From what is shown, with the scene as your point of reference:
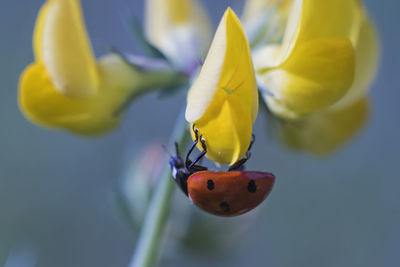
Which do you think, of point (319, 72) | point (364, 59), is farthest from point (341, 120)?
point (319, 72)

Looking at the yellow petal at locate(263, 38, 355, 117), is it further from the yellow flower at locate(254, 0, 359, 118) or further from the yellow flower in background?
the yellow flower in background

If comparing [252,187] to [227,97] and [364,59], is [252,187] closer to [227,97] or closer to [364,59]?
[227,97]

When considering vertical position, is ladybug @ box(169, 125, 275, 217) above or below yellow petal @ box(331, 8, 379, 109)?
below

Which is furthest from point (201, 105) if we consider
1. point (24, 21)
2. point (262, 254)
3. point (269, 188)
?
point (24, 21)

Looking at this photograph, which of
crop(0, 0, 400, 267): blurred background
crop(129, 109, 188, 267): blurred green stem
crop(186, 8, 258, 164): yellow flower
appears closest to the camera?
crop(186, 8, 258, 164): yellow flower

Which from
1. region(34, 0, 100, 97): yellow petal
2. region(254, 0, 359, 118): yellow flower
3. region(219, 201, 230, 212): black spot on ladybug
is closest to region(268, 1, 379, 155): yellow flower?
region(254, 0, 359, 118): yellow flower

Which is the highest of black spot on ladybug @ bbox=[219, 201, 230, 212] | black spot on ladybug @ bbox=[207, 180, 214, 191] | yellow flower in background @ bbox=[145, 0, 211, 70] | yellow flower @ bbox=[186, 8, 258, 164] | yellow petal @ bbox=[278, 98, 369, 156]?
yellow flower in background @ bbox=[145, 0, 211, 70]
